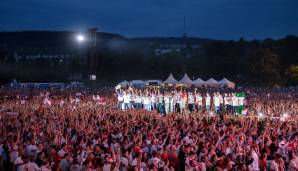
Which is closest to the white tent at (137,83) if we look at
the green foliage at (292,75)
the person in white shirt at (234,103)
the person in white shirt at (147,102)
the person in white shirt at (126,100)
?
the green foliage at (292,75)

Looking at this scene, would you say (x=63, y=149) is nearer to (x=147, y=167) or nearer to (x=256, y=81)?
(x=147, y=167)

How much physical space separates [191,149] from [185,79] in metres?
41.1

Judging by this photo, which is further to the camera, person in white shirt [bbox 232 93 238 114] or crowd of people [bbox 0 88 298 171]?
person in white shirt [bbox 232 93 238 114]

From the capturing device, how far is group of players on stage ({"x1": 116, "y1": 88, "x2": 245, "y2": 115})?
29.0 metres

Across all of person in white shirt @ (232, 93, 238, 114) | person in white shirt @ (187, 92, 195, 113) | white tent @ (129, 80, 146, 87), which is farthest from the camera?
white tent @ (129, 80, 146, 87)

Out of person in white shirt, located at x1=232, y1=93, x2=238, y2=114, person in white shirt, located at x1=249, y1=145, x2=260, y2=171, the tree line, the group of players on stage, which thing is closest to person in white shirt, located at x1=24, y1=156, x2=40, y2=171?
person in white shirt, located at x1=249, y1=145, x2=260, y2=171

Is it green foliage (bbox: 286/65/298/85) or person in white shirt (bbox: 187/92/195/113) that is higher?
green foliage (bbox: 286/65/298/85)

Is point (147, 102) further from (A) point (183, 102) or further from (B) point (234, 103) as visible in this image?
(B) point (234, 103)

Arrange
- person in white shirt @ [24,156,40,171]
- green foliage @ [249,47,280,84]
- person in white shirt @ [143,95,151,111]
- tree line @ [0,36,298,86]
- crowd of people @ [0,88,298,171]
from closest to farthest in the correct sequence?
person in white shirt @ [24,156,40,171] → crowd of people @ [0,88,298,171] → person in white shirt @ [143,95,151,111] → green foliage @ [249,47,280,84] → tree line @ [0,36,298,86]

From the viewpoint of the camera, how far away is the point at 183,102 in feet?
99.3

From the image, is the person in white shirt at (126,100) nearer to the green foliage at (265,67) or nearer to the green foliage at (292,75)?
the green foliage at (292,75)

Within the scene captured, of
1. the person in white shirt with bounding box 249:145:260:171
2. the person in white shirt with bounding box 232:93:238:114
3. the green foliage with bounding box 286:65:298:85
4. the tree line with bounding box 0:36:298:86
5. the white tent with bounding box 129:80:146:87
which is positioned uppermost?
the tree line with bounding box 0:36:298:86

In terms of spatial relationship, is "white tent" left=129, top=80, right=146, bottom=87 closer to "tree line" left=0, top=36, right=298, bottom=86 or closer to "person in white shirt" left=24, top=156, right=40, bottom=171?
"tree line" left=0, top=36, right=298, bottom=86

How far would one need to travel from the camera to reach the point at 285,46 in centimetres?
8512
